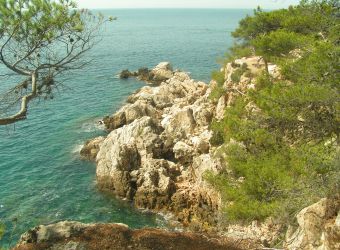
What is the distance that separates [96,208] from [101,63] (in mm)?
55136

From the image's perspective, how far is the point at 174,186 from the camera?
25.9 m

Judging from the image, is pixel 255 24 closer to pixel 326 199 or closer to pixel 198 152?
pixel 198 152

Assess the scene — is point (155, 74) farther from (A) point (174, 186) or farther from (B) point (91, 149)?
(A) point (174, 186)

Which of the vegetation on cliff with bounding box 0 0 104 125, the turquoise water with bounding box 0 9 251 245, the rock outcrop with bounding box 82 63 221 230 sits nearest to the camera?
the vegetation on cliff with bounding box 0 0 104 125

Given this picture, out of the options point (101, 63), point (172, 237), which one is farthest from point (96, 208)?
point (101, 63)

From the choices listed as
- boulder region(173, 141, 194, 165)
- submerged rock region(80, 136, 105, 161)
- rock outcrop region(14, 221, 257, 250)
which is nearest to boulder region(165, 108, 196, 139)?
boulder region(173, 141, 194, 165)

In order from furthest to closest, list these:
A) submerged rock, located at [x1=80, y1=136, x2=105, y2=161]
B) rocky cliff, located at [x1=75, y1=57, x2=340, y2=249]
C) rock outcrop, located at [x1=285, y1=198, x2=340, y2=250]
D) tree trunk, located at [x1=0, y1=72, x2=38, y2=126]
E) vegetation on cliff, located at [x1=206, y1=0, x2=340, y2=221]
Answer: submerged rock, located at [x1=80, y1=136, x2=105, y2=161] < rocky cliff, located at [x1=75, y1=57, x2=340, y2=249] < vegetation on cliff, located at [x1=206, y1=0, x2=340, y2=221] < rock outcrop, located at [x1=285, y1=198, x2=340, y2=250] < tree trunk, located at [x1=0, y1=72, x2=38, y2=126]

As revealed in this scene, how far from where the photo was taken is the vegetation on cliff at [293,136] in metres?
12.1

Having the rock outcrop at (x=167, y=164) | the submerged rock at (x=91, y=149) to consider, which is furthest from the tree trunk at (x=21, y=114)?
the submerged rock at (x=91, y=149)

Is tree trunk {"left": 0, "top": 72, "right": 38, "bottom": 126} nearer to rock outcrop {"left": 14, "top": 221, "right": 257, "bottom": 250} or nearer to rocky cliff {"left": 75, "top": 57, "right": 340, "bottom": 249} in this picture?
rock outcrop {"left": 14, "top": 221, "right": 257, "bottom": 250}

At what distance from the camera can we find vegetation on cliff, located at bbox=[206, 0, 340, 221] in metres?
12.1

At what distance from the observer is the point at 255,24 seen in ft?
110

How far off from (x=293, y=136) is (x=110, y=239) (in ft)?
30.1

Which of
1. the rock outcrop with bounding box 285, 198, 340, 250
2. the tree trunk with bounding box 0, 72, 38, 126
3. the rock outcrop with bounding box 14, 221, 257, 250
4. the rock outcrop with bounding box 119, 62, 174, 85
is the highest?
the tree trunk with bounding box 0, 72, 38, 126
